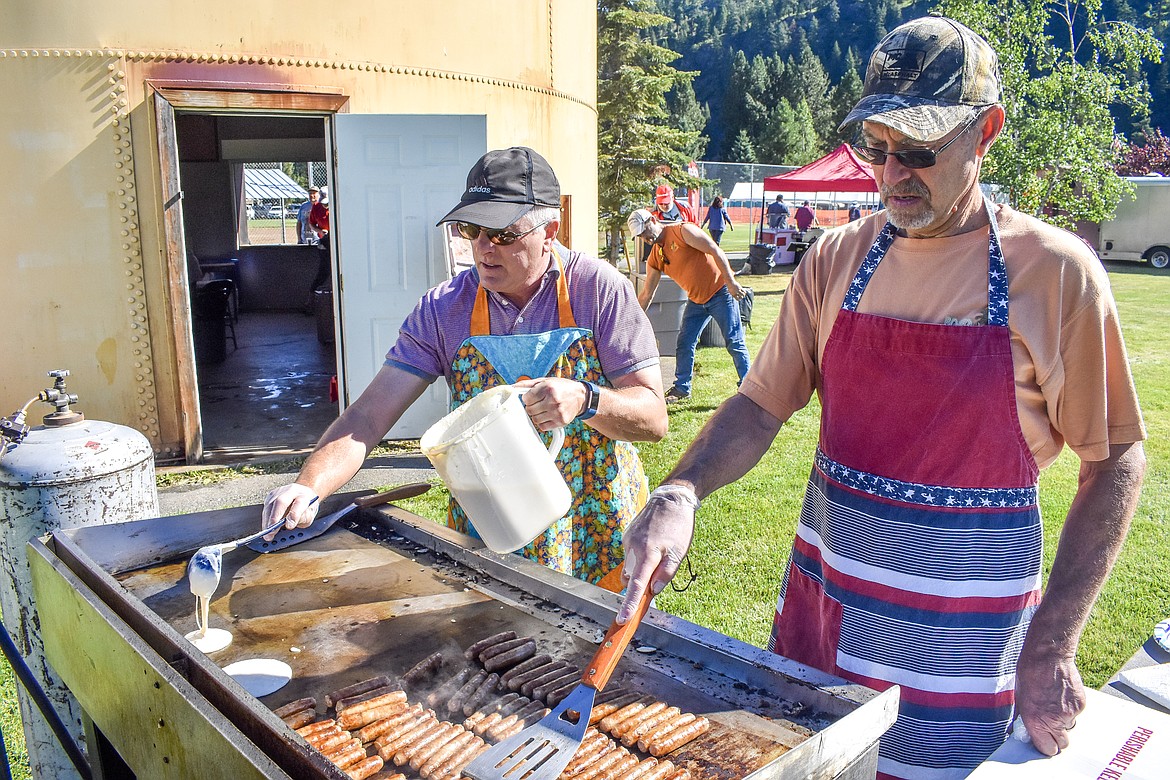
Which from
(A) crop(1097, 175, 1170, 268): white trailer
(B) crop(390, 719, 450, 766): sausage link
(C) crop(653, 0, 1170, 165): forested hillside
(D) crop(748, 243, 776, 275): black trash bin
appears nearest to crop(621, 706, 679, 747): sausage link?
(B) crop(390, 719, 450, 766): sausage link

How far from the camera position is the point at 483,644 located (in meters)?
2.24

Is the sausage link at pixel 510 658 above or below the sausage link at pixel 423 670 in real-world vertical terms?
above

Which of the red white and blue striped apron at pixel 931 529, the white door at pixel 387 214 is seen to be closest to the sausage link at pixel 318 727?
the red white and blue striped apron at pixel 931 529

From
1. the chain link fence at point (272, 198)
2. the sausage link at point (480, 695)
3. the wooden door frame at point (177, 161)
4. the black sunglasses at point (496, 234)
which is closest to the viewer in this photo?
the sausage link at point (480, 695)

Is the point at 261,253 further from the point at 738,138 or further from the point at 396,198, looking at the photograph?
the point at 738,138

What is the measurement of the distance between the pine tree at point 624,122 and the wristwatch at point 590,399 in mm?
22418

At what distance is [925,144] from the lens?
6.23 ft

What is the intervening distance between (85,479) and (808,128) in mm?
64723

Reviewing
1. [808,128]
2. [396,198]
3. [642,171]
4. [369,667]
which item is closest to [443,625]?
[369,667]

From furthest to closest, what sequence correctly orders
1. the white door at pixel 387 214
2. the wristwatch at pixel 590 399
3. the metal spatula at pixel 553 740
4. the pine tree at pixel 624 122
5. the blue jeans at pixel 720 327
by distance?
the pine tree at pixel 624 122 → the blue jeans at pixel 720 327 → the white door at pixel 387 214 → the wristwatch at pixel 590 399 → the metal spatula at pixel 553 740

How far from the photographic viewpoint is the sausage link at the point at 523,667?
6.93ft

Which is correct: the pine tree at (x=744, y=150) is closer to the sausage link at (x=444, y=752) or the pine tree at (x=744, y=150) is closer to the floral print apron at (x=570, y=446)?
A: the floral print apron at (x=570, y=446)

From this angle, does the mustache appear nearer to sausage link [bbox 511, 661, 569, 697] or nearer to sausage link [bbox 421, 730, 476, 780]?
sausage link [bbox 511, 661, 569, 697]

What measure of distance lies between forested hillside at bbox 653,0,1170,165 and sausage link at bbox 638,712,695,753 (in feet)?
66.6
